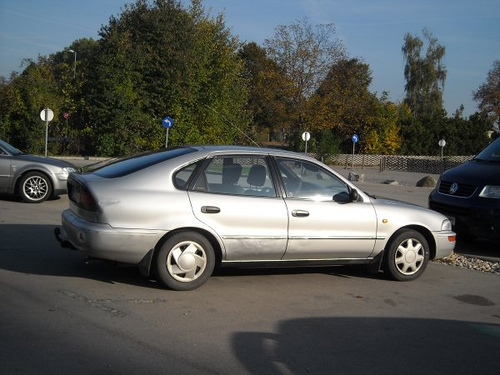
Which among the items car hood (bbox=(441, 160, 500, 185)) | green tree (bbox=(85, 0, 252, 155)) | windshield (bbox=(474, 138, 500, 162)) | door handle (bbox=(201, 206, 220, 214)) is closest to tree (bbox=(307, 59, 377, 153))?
green tree (bbox=(85, 0, 252, 155))

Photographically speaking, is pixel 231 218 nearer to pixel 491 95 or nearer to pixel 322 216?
pixel 322 216

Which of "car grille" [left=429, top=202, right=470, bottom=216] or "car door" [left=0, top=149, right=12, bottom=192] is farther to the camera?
"car door" [left=0, top=149, right=12, bottom=192]

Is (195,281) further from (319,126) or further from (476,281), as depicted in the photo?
(319,126)

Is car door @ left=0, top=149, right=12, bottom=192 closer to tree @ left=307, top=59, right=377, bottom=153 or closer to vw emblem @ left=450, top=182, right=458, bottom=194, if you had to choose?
vw emblem @ left=450, top=182, right=458, bottom=194

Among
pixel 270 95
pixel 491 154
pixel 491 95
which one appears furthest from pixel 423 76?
pixel 491 154

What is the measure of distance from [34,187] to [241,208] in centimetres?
750

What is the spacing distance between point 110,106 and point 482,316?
31.3 m

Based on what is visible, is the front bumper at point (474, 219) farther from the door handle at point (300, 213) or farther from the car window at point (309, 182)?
the door handle at point (300, 213)

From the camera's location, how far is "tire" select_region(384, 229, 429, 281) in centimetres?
683

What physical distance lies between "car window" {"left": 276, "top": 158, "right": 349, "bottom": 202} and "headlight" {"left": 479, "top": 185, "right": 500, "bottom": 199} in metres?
3.28

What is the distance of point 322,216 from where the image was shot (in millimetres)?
6375

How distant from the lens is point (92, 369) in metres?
3.96

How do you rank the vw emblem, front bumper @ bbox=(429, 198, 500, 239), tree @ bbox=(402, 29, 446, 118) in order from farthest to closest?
tree @ bbox=(402, 29, 446, 118) → the vw emblem → front bumper @ bbox=(429, 198, 500, 239)

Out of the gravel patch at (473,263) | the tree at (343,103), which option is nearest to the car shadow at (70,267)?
the gravel patch at (473,263)
